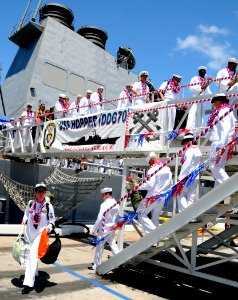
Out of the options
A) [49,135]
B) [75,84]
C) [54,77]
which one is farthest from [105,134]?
[75,84]

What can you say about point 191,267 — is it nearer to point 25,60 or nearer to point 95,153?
point 95,153

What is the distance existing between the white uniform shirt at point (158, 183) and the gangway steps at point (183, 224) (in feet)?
2.45

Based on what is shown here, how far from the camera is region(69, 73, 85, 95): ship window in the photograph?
19312 mm

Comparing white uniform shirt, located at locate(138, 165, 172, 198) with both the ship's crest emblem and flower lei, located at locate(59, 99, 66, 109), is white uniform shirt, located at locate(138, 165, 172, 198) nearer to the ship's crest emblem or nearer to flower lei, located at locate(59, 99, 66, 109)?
the ship's crest emblem

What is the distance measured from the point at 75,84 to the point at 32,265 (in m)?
15.0

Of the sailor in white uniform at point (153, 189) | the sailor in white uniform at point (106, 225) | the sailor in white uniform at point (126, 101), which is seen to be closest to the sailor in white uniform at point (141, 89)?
the sailor in white uniform at point (126, 101)

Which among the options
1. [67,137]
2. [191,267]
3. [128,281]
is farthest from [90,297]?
[67,137]

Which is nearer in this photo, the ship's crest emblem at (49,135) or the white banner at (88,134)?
the white banner at (88,134)

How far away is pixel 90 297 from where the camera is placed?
5.49m

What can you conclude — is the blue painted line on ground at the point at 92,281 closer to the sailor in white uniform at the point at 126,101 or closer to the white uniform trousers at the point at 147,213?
the white uniform trousers at the point at 147,213

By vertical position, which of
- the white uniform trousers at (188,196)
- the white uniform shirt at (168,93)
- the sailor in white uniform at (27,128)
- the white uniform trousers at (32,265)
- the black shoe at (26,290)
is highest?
the white uniform shirt at (168,93)

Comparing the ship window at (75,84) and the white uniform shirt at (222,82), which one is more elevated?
the ship window at (75,84)

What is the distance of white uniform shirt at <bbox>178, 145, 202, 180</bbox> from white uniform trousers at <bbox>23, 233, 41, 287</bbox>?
2.68 metres

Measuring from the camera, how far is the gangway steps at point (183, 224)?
5.29 meters
